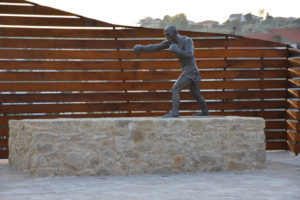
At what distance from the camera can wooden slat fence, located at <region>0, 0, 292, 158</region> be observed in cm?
1057

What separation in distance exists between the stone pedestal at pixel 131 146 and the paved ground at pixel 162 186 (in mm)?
241

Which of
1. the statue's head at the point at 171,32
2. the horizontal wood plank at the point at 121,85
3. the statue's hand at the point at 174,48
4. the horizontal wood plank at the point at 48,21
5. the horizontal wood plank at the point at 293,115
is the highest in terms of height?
the horizontal wood plank at the point at 48,21

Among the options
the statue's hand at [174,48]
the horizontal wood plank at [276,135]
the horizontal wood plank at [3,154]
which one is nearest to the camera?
the statue's hand at [174,48]

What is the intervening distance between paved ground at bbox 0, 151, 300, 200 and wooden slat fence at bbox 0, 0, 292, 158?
2275mm

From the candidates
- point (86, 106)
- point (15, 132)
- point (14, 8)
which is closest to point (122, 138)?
point (15, 132)

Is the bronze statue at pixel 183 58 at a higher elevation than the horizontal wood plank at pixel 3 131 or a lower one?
higher

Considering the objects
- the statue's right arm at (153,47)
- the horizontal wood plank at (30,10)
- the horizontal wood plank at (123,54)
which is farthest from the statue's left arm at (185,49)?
the horizontal wood plank at (30,10)

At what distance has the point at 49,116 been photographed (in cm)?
1066

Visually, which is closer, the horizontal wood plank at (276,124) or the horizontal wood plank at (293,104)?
the horizontal wood plank at (293,104)

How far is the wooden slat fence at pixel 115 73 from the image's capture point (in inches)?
416

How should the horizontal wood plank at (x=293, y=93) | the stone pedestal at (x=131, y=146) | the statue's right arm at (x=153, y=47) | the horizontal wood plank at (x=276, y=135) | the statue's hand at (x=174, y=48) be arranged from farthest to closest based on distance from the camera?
the horizontal wood plank at (x=276, y=135)
the horizontal wood plank at (x=293, y=93)
the statue's right arm at (x=153, y=47)
the statue's hand at (x=174, y=48)
the stone pedestal at (x=131, y=146)

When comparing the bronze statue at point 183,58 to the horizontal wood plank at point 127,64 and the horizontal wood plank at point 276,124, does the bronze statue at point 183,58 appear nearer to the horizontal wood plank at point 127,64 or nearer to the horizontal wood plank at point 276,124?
the horizontal wood plank at point 127,64

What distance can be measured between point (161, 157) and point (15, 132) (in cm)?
244

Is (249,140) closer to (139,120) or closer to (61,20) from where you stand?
(139,120)
